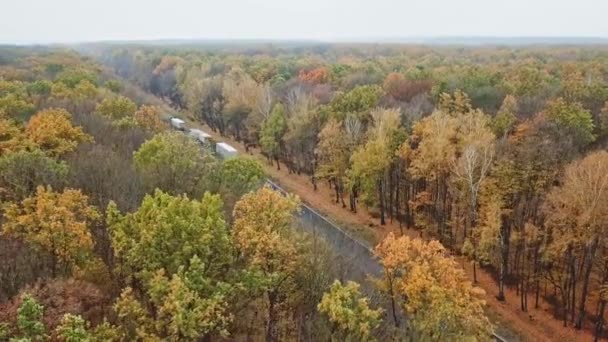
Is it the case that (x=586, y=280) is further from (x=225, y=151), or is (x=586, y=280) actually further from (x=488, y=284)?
(x=225, y=151)

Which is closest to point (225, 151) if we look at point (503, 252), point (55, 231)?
point (503, 252)

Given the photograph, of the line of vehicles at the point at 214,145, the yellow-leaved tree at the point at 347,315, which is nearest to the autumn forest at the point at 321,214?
the yellow-leaved tree at the point at 347,315

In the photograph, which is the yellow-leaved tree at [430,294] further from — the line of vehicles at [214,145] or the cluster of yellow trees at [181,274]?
the line of vehicles at [214,145]

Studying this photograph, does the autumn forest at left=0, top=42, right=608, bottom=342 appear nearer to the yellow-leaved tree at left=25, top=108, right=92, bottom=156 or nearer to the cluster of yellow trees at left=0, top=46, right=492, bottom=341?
the cluster of yellow trees at left=0, top=46, right=492, bottom=341

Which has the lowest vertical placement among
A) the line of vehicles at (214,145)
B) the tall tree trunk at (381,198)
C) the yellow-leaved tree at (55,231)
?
the tall tree trunk at (381,198)

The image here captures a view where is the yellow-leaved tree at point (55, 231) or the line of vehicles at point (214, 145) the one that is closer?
the yellow-leaved tree at point (55, 231)

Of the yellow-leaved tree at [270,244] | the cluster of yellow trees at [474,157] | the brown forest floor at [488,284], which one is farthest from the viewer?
the cluster of yellow trees at [474,157]
